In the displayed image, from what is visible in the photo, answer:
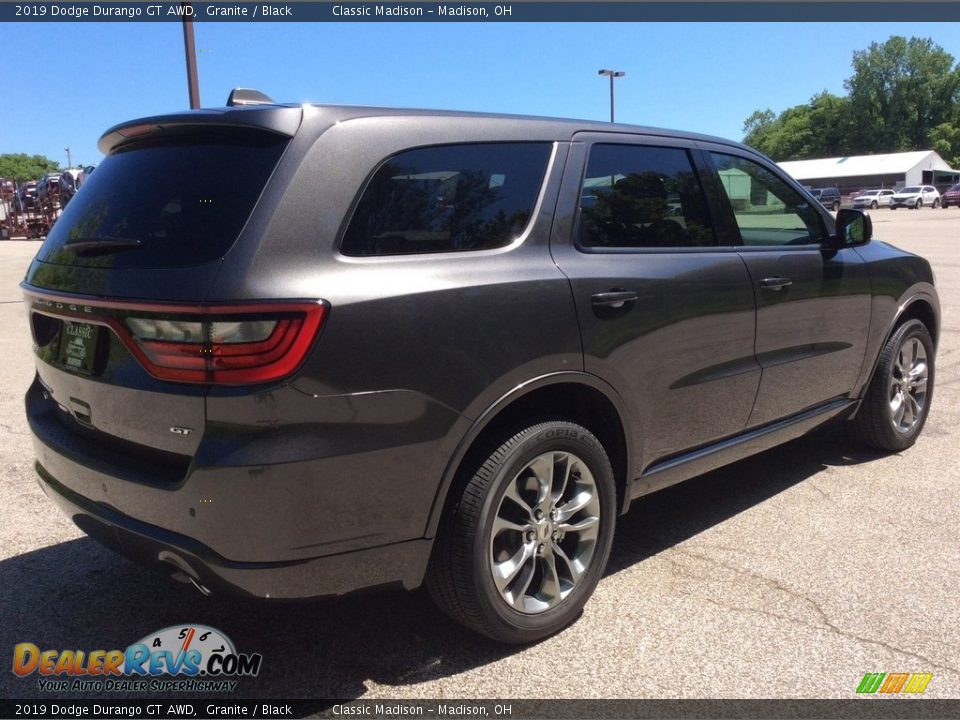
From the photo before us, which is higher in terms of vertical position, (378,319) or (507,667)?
(378,319)

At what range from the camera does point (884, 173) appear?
275 ft

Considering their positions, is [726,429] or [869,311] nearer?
[726,429]

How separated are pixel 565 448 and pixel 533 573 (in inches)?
17.6

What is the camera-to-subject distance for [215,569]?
7.54ft

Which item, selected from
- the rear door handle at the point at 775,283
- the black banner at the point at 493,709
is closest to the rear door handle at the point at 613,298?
the rear door handle at the point at 775,283

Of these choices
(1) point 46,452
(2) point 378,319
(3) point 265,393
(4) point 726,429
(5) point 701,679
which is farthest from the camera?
(4) point 726,429

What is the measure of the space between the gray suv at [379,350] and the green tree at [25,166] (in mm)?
143557

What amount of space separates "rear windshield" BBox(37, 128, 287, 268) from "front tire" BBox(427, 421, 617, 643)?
1094mm

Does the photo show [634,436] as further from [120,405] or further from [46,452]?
[46,452]

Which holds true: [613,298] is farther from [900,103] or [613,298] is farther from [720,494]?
[900,103]

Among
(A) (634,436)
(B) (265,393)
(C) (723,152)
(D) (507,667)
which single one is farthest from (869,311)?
(B) (265,393)

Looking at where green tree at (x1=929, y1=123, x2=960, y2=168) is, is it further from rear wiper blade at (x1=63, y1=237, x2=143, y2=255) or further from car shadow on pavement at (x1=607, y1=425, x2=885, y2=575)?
rear wiper blade at (x1=63, y1=237, x2=143, y2=255)

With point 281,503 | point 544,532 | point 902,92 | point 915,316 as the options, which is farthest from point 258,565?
point 902,92

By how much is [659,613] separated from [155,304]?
2.10m
